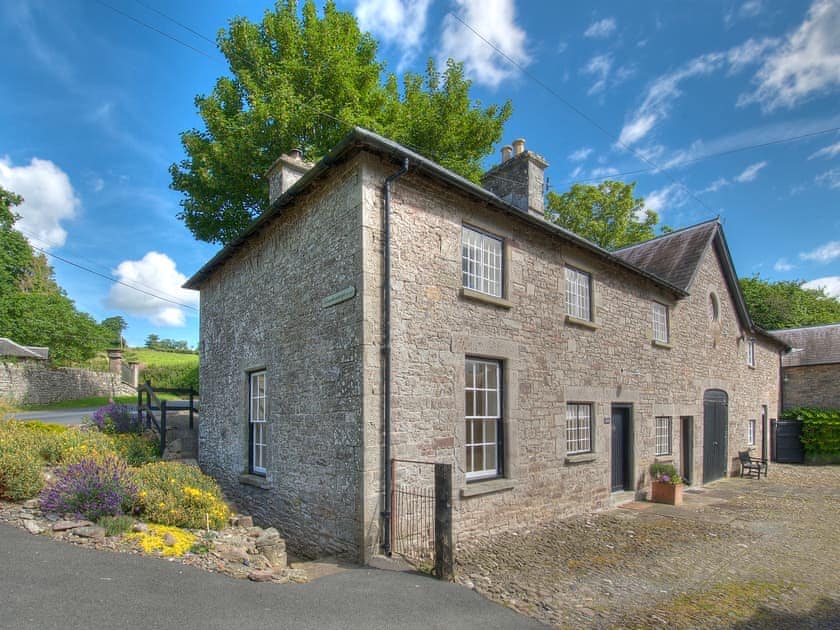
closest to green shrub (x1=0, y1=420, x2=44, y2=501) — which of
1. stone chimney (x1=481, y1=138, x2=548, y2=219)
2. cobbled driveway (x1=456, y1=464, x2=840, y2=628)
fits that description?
cobbled driveway (x1=456, y1=464, x2=840, y2=628)

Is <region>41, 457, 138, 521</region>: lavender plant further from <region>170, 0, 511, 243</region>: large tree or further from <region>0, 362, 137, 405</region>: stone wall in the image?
<region>0, 362, 137, 405</region>: stone wall

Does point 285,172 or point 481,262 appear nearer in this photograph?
point 481,262

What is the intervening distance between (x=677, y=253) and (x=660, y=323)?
13.5ft

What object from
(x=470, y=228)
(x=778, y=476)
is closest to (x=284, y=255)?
(x=470, y=228)

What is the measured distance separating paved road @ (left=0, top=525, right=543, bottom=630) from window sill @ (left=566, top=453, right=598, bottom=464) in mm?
5169

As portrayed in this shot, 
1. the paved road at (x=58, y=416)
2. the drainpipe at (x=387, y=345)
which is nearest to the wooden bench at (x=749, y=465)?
the drainpipe at (x=387, y=345)

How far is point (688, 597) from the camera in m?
6.19

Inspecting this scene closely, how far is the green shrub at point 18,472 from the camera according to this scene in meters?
7.63

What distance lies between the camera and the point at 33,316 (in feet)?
99.4

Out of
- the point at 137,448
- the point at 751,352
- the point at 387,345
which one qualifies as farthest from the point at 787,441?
the point at 137,448

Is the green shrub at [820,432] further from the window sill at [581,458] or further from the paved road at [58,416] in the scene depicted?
the paved road at [58,416]

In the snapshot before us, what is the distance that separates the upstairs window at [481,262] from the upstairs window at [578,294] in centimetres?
239

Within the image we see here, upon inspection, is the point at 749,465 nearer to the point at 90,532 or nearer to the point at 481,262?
the point at 481,262

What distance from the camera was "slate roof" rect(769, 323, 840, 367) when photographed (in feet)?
80.5
